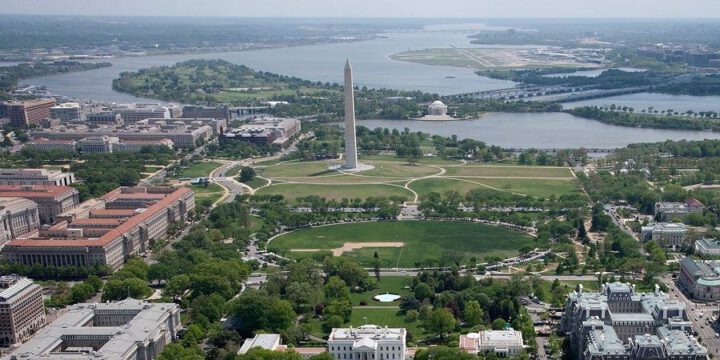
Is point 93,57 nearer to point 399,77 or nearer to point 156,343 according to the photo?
point 399,77

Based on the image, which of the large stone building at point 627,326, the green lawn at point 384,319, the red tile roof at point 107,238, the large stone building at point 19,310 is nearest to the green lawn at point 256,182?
the red tile roof at point 107,238

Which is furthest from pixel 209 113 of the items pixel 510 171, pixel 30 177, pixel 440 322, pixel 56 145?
pixel 440 322

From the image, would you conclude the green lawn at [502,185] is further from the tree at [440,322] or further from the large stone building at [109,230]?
the tree at [440,322]

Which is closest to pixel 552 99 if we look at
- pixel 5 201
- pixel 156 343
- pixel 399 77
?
pixel 399 77

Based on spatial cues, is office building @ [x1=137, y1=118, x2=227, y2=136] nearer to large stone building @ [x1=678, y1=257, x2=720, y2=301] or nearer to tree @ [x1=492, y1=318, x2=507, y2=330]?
large stone building @ [x1=678, y1=257, x2=720, y2=301]

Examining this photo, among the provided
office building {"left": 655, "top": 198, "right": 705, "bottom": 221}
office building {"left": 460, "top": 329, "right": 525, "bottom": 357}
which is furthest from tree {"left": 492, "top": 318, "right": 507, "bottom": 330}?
office building {"left": 655, "top": 198, "right": 705, "bottom": 221}
